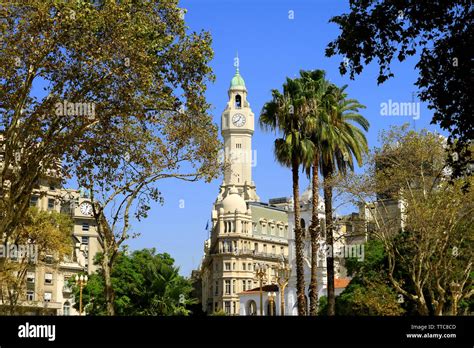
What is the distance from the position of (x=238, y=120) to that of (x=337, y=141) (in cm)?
14453

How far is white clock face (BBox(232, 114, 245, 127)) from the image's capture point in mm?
188875

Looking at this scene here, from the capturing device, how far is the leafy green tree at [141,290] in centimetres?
6762

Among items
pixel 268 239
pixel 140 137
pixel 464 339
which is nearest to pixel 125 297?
pixel 140 137

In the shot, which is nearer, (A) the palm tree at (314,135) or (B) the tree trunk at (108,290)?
(B) the tree trunk at (108,290)

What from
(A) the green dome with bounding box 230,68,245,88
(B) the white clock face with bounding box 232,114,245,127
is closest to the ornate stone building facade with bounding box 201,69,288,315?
(B) the white clock face with bounding box 232,114,245,127

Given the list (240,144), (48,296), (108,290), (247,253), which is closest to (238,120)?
(240,144)

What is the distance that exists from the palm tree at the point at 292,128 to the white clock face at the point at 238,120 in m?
143

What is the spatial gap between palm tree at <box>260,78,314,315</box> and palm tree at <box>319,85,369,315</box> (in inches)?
65.1

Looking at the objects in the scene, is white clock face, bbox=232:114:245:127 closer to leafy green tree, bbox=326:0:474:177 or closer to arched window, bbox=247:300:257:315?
arched window, bbox=247:300:257:315

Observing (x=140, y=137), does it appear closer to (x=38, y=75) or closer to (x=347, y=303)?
(x=38, y=75)

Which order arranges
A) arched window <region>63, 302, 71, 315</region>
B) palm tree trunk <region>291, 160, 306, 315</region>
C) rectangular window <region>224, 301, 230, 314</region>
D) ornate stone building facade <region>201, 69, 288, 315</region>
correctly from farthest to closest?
ornate stone building facade <region>201, 69, 288, 315</region> → rectangular window <region>224, 301, 230, 314</region> → arched window <region>63, 302, 71, 315</region> → palm tree trunk <region>291, 160, 306, 315</region>

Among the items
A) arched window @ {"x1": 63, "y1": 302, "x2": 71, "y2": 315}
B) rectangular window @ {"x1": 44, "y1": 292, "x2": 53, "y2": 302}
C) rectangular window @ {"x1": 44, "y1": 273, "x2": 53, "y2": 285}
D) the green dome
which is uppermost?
the green dome

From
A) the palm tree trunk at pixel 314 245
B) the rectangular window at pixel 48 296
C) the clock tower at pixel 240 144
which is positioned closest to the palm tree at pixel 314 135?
the palm tree trunk at pixel 314 245

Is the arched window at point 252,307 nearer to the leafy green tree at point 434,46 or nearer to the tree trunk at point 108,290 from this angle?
the tree trunk at point 108,290
